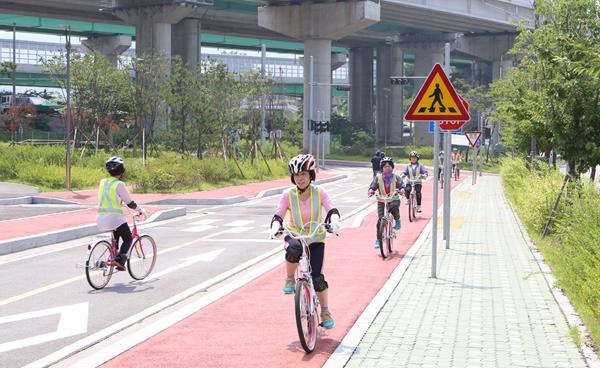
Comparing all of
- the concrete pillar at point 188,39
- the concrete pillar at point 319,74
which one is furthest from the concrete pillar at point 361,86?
the concrete pillar at point 319,74

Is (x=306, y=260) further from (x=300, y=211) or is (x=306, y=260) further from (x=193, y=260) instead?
(x=193, y=260)

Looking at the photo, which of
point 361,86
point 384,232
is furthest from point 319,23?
point 384,232

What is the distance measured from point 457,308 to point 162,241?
8902 millimetres

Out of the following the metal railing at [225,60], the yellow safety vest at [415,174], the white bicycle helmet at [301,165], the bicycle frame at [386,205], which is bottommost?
the bicycle frame at [386,205]

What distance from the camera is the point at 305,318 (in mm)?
7492

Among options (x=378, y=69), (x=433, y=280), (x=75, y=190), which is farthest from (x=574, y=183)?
(x=378, y=69)

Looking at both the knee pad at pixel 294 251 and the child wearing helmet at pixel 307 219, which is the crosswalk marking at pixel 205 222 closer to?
the child wearing helmet at pixel 307 219

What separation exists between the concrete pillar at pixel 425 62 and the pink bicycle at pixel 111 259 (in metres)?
73.0

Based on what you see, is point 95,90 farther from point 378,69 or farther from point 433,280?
point 378,69

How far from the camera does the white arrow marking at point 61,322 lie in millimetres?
7992

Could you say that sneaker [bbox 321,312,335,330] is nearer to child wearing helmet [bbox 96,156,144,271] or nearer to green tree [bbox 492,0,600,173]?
child wearing helmet [bbox 96,156,144,271]

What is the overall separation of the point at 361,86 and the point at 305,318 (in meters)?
95.2

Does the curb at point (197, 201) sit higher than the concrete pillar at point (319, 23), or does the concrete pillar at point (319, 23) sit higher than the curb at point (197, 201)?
the concrete pillar at point (319, 23)

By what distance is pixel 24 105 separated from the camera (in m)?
75.6
